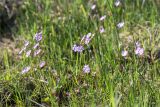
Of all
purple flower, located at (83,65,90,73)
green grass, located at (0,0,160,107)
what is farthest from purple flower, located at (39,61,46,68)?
purple flower, located at (83,65,90,73)

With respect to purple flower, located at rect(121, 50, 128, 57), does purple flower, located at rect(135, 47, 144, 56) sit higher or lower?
lower

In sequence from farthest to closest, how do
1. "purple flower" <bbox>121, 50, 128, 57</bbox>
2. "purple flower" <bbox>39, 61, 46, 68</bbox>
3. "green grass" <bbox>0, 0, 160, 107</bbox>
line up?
"purple flower" <bbox>121, 50, 128, 57</bbox>
"purple flower" <bbox>39, 61, 46, 68</bbox>
"green grass" <bbox>0, 0, 160, 107</bbox>

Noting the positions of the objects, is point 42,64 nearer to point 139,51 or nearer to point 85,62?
point 85,62

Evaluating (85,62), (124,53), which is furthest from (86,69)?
(124,53)

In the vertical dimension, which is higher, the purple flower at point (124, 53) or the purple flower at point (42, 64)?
the purple flower at point (124, 53)

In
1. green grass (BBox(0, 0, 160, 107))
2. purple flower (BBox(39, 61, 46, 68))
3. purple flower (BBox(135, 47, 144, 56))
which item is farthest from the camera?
Result: purple flower (BBox(39, 61, 46, 68))

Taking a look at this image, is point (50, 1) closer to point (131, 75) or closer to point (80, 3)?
point (80, 3)

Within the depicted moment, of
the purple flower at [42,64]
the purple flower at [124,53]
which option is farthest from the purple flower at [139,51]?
the purple flower at [42,64]

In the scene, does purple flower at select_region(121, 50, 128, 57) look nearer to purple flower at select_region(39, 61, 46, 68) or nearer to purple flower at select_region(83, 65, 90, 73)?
purple flower at select_region(83, 65, 90, 73)

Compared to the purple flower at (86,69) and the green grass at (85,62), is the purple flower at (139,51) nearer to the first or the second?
the green grass at (85,62)
